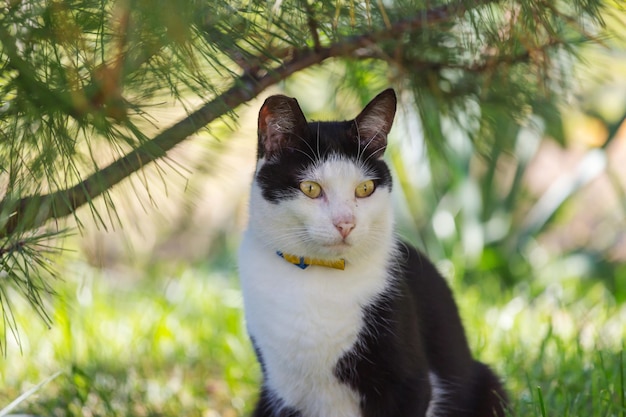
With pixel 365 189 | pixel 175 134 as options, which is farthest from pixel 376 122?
pixel 175 134

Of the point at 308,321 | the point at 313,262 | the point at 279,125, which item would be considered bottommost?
the point at 308,321

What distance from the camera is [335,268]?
136 centimetres

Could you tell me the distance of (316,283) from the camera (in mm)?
1347

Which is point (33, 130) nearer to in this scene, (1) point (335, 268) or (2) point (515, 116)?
(1) point (335, 268)

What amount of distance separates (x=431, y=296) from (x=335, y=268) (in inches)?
10.6

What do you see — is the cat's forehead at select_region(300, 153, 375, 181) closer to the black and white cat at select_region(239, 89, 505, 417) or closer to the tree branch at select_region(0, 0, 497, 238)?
the black and white cat at select_region(239, 89, 505, 417)

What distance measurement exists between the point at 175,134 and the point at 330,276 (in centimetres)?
37

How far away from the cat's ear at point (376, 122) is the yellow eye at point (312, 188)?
0.45 ft

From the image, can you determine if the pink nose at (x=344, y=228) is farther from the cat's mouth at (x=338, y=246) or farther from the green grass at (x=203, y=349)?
the green grass at (x=203, y=349)

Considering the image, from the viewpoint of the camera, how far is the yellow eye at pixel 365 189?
4.42 feet

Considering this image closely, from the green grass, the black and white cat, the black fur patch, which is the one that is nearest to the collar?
the black and white cat

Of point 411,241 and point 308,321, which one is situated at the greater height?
point 411,241

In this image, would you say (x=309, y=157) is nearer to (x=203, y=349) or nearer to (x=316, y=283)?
(x=316, y=283)

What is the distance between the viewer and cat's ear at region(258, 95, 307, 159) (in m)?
1.31
